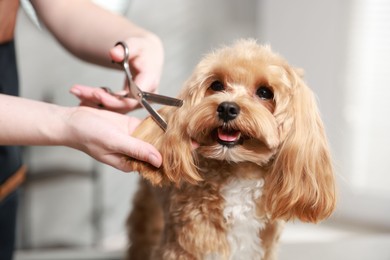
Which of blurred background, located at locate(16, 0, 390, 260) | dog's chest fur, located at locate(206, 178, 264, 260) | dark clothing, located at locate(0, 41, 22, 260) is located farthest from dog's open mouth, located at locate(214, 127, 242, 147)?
blurred background, located at locate(16, 0, 390, 260)

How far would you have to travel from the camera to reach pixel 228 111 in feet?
2.52

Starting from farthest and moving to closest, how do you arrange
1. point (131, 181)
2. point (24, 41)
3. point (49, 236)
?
point (131, 181) → point (49, 236) → point (24, 41)

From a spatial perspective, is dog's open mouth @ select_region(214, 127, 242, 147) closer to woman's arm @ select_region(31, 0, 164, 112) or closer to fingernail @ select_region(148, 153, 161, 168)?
fingernail @ select_region(148, 153, 161, 168)

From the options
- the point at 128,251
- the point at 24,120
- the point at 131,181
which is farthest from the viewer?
the point at 131,181

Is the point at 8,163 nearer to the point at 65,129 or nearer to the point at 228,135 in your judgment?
the point at 65,129

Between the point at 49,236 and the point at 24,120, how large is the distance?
101cm

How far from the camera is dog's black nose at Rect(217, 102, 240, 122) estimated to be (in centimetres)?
76

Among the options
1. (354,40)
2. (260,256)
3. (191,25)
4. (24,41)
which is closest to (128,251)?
(260,256)

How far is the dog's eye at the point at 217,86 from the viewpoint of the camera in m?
0.86

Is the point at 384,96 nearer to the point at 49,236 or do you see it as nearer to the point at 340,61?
the point at 340,61

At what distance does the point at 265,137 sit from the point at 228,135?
0.05 m

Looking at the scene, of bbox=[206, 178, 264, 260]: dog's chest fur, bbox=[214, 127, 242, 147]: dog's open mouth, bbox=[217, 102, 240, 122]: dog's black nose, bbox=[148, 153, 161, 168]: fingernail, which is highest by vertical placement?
bbox=[217, 102, 240, 122]: dog's black nose

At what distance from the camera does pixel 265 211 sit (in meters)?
0.88

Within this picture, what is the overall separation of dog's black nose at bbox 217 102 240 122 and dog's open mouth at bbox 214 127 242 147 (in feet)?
0.09
